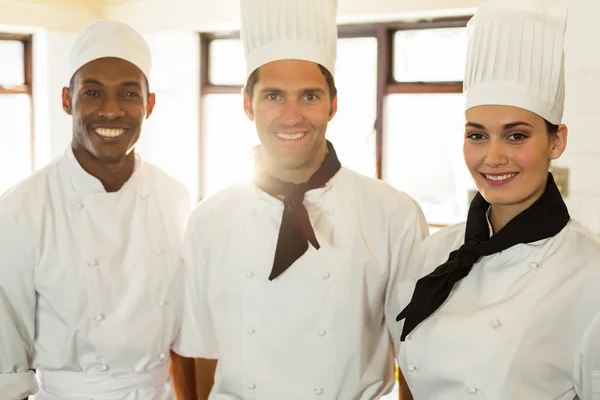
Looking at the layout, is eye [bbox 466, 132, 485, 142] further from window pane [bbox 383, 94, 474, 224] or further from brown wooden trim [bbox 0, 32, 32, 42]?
brown wooden trim [bbox 0, 32, 32, 42]

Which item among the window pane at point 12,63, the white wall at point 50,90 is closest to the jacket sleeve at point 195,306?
the white wall at point 50,90

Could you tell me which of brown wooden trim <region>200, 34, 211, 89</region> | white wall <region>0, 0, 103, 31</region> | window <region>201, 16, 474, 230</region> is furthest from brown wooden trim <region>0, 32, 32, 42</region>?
window <region>201, 16, 474, 230</region>

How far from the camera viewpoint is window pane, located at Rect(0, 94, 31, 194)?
4.93m

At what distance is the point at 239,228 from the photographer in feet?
6.82

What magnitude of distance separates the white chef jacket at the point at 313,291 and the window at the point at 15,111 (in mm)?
3333

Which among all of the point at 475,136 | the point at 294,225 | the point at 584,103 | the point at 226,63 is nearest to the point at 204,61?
the point at 226,63

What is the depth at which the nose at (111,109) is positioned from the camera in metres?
2.13

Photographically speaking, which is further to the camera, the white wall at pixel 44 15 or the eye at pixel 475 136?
the white wall at pixel 44 15

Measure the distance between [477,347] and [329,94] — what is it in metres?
0.87

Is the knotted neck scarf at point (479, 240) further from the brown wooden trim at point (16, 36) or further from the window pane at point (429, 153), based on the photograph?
the brown wooden trim at point (16, 36)

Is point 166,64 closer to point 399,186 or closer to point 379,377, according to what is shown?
point 399,186

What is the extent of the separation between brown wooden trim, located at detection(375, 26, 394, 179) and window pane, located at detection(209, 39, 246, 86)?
1167 mm

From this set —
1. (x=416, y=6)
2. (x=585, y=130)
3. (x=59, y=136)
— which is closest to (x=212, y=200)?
(x=585, y=130)

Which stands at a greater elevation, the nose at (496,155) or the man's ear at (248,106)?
the man's ear at (248,106)
